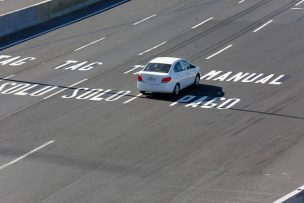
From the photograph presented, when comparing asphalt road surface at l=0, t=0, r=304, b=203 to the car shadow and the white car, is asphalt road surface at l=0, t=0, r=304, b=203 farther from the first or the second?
the white car

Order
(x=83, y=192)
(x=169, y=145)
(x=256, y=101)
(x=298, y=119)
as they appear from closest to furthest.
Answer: (x=83, y=192) → (x=169, y=145) → (x=298, y=119) → (x=256, y=101)

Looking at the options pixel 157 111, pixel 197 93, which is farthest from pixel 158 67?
pixel 157 111

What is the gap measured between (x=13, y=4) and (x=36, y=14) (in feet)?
10.0

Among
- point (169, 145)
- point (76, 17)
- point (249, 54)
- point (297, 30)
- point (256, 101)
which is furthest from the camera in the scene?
point (76, 17)

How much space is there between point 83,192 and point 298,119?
10.2 m

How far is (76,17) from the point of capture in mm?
48094

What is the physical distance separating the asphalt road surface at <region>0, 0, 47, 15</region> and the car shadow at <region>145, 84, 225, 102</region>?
15.1m

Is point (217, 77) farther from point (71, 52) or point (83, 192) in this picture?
point (83, 192)

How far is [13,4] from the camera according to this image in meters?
48.8

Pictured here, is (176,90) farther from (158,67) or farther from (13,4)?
(13,4)

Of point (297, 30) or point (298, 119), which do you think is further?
point (297, 30)

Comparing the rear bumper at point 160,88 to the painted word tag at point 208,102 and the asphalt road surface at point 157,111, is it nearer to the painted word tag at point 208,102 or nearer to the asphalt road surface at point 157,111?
the asphalt road surface at point 157,111

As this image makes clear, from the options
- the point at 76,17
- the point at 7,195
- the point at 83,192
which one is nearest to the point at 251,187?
the point at 83,192

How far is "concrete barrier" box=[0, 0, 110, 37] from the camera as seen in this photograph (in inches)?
1731
